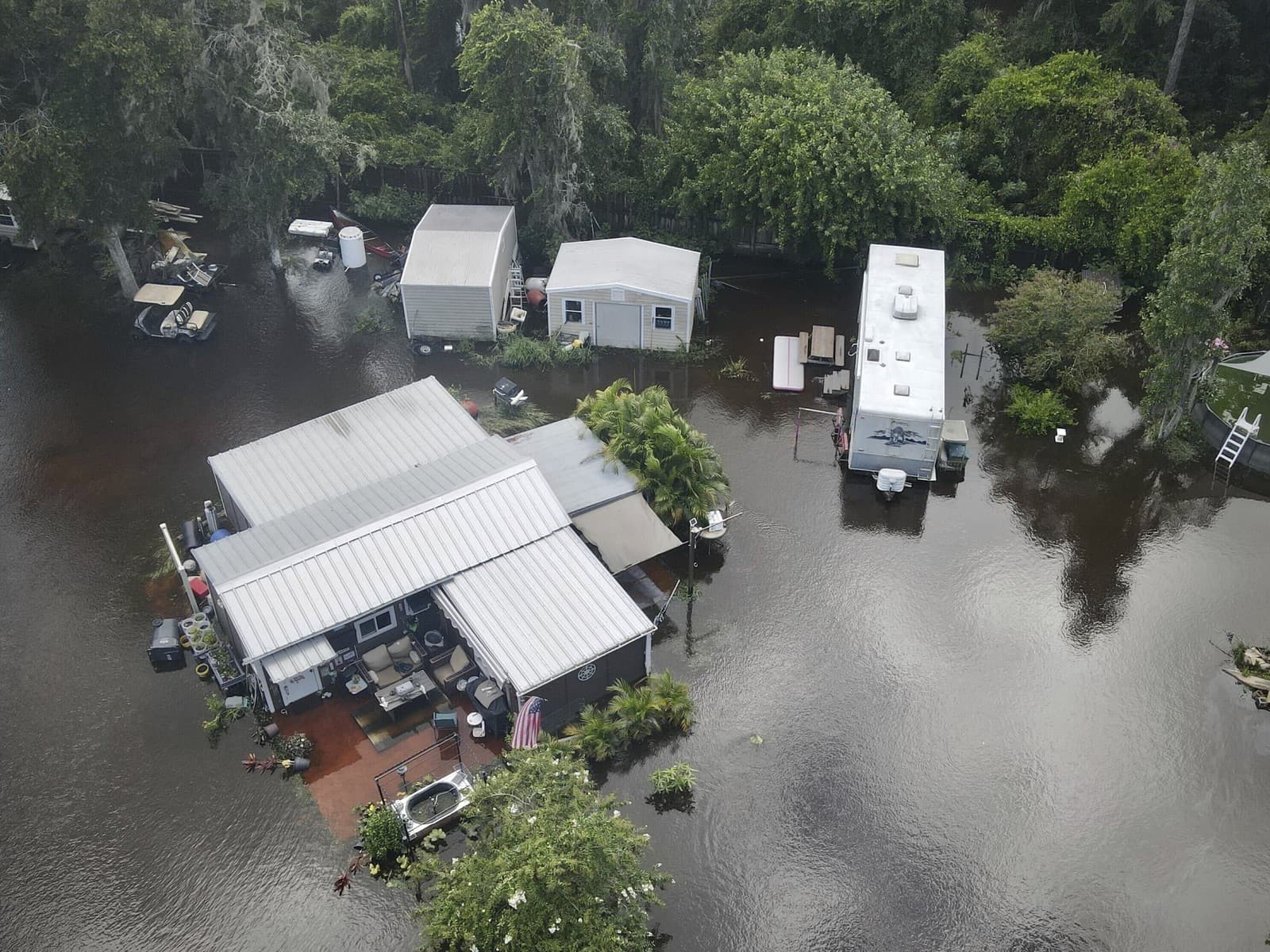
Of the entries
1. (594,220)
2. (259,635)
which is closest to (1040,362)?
(594,220)

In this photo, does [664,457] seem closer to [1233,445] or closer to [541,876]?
[541,876]

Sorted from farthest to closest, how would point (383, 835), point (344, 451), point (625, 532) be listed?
point (344, 451)
point (625, 532)
point (383, 835)

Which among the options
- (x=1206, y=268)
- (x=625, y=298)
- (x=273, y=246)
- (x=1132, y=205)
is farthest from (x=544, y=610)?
(x=1132, y=205)

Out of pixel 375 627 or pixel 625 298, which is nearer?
pixel 375 627

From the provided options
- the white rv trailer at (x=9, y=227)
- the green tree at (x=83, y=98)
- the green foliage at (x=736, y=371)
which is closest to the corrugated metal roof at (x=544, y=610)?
the green foliage at (x=736, y=371)

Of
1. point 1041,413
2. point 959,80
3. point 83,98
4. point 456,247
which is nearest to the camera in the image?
point 83,98

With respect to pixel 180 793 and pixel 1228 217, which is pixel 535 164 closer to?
pixel 1228 217

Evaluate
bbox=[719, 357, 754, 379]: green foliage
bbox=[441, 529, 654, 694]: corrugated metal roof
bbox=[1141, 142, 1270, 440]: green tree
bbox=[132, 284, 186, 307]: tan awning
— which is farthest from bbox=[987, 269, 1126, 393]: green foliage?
bbox=[132, 284, 186, 307]: tan awning

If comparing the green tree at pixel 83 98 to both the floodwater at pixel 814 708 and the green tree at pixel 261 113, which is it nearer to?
the green tree at pixel 261 113

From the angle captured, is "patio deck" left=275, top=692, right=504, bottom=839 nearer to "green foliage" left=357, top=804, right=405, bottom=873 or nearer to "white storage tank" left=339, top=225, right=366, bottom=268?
"green foliage" left=357, top=804, right=405, bottom=873
